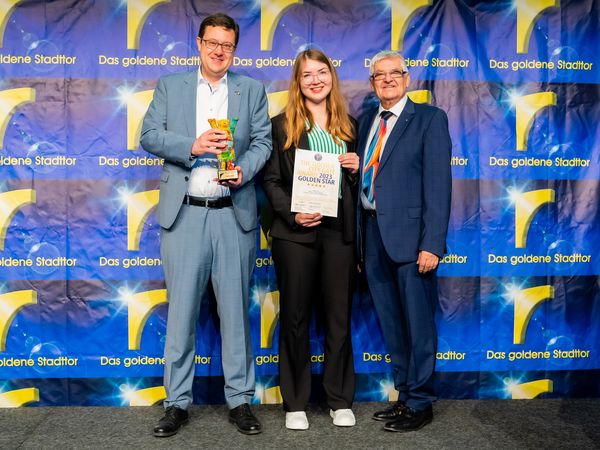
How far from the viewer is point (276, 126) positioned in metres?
2.99

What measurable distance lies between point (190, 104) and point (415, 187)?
3.90ft

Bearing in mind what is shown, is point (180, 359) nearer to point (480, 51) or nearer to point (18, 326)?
point (18, 326)

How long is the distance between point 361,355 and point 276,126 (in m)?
1.43

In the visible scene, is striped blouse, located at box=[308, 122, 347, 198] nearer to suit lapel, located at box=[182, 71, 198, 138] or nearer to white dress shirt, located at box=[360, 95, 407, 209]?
white dress shirt, located at box=[360, 95, 407, 209]

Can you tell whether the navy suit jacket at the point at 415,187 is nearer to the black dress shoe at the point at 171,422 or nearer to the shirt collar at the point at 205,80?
the shirt collar at the point at 205,80

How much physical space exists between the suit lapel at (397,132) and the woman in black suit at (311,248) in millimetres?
141

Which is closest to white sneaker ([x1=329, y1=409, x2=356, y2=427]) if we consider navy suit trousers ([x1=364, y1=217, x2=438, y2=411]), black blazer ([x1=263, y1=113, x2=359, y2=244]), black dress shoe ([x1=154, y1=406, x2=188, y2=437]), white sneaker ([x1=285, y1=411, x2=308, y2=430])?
white sneaker ([x1=285, y1=411, x2=308, y2=430])

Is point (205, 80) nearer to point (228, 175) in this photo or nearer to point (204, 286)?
point (228, 175)

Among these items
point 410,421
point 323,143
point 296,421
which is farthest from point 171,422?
point 323,143

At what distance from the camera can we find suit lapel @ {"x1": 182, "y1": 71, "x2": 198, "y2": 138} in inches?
114

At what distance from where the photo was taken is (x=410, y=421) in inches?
114

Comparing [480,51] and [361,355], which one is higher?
[480,51]

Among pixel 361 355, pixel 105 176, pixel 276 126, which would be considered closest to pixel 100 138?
pixel 105 176

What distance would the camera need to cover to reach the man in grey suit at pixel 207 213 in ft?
9.44
